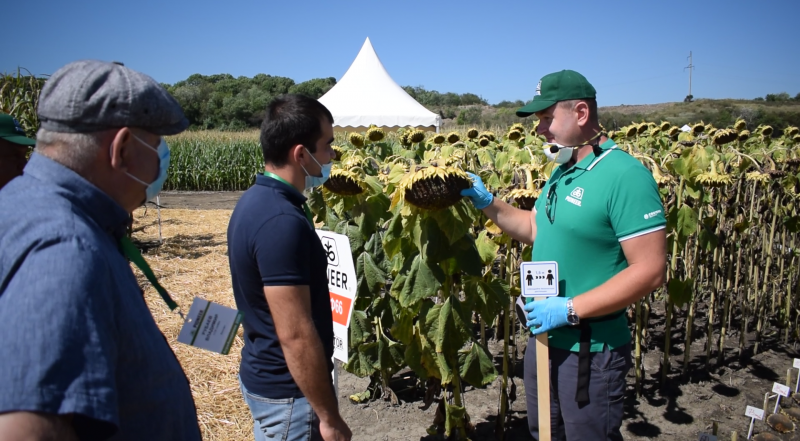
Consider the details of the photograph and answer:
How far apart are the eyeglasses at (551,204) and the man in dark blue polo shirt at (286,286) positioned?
3.14 ft

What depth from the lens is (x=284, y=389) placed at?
185 cm

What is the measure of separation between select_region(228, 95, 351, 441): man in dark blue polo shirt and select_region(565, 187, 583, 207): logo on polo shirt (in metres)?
0.96

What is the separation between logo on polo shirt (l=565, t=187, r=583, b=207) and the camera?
213 centimetres

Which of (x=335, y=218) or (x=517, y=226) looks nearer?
(x=517, y=226)

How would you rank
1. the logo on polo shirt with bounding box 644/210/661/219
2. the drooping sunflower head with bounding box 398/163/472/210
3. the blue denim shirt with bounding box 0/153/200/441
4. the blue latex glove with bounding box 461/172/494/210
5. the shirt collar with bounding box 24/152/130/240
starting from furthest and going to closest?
the blue latex glove with bounding box 461/172/494/210 < the drooping sunflower head with bounding box 398/163/472/210 < the logo on polo shirt with bounding box 644/210/661/219 < the shirt collar with bounding box 24/152/130/240 < the blue denim shirt with bounding box 0/153/200/441

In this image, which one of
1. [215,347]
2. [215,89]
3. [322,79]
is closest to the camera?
[215,347]

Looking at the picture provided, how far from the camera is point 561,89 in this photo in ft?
7.22

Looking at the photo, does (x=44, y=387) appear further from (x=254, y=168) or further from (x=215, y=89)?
(x=215, y=89)

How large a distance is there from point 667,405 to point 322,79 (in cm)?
5229

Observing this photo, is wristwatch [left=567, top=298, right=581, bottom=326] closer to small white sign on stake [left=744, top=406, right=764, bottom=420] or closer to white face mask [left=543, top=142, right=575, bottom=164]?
white face mask [left=543, top=142, right=575, bottom=164]

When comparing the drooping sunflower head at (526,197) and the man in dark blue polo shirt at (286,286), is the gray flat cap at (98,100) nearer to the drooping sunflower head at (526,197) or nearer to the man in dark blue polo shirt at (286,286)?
the man in dark blue polo shirt at (286,286)

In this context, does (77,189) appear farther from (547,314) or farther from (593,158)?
(593,158)

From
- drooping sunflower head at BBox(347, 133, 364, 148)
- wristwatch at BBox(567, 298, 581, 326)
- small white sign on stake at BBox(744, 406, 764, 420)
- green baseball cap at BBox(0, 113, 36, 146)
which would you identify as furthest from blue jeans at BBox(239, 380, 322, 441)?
drooping sunflower head at BBox(347, 133, 364, 148)

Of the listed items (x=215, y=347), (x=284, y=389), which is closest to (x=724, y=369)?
(x=284, y=389)
